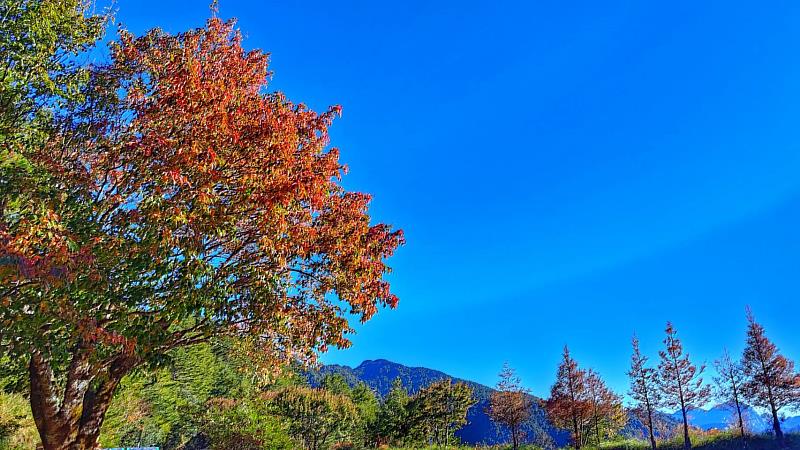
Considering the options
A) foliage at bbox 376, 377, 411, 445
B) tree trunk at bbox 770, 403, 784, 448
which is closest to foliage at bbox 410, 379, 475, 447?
foliage at bbox 376, 377, 411, 445

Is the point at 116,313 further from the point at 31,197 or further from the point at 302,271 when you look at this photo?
the point at 302,271

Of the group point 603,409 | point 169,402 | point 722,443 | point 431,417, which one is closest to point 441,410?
point 431,417

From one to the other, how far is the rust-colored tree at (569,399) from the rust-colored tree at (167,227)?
36875 mm

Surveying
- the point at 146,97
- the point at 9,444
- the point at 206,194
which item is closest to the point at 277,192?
the point at 206,194

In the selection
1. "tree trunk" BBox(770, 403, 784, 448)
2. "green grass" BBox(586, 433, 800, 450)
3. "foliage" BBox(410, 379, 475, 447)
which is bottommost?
"green grass" BBox(586, 433, 800, 450)

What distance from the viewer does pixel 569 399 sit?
41.0 metres

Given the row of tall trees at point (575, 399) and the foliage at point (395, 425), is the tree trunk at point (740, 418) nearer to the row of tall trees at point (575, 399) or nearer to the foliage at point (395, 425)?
the row of tall trees at point (575, 399)

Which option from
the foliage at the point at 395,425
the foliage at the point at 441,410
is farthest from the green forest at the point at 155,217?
the foliage at the point at 395,425

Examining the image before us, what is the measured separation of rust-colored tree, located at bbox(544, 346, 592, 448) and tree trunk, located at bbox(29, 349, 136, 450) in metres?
38.2

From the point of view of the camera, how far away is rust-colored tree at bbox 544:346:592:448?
40562 mm

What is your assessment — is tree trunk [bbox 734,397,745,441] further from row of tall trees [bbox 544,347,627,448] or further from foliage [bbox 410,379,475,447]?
foliage [bbox 410,379,475,447]

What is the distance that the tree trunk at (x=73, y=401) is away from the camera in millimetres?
9180

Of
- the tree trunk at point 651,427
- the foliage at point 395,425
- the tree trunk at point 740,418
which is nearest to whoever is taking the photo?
the tree trunk at point 740,418

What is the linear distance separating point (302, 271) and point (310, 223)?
88cm
